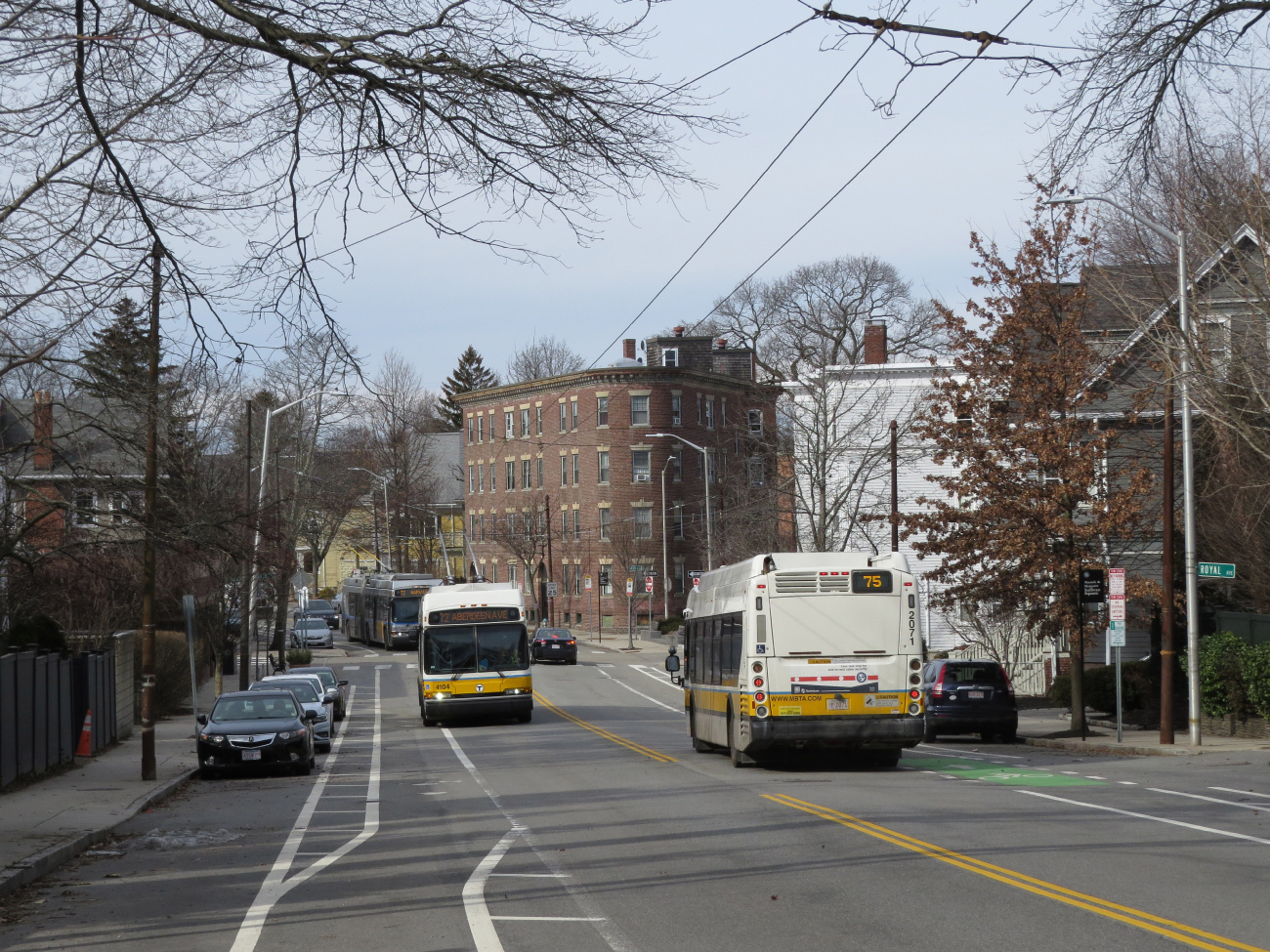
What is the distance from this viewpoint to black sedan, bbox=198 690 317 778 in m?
22.0

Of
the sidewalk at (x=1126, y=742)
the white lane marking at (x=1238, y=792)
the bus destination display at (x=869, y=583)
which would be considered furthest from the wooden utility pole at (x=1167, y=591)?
the white lane marking at (x=1238, y=792)

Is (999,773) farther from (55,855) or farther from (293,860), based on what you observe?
(55,855)

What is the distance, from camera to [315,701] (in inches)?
1104

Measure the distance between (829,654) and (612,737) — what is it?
10.7 meters

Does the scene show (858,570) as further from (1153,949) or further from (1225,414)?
(1153,949)

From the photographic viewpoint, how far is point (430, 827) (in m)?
14.6

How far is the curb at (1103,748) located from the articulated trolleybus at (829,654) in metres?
5.81

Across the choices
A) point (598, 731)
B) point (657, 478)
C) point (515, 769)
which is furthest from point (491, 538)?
point (515, 769)

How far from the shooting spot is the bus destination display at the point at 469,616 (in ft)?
108

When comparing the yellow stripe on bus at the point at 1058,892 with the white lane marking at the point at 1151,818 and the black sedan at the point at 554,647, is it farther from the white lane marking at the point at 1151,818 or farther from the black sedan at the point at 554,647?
the black sedan at the point at 554,647

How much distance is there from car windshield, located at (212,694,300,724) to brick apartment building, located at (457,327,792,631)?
47.5 meters

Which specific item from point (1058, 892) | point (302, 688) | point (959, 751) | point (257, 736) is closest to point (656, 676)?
point (302, 688)

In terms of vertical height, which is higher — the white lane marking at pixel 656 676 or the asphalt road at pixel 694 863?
the asphalt road at pixel 694 863

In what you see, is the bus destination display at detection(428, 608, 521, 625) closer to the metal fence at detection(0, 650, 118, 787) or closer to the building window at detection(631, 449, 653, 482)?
the metal fence at detection(0, 650, 118, 787)
